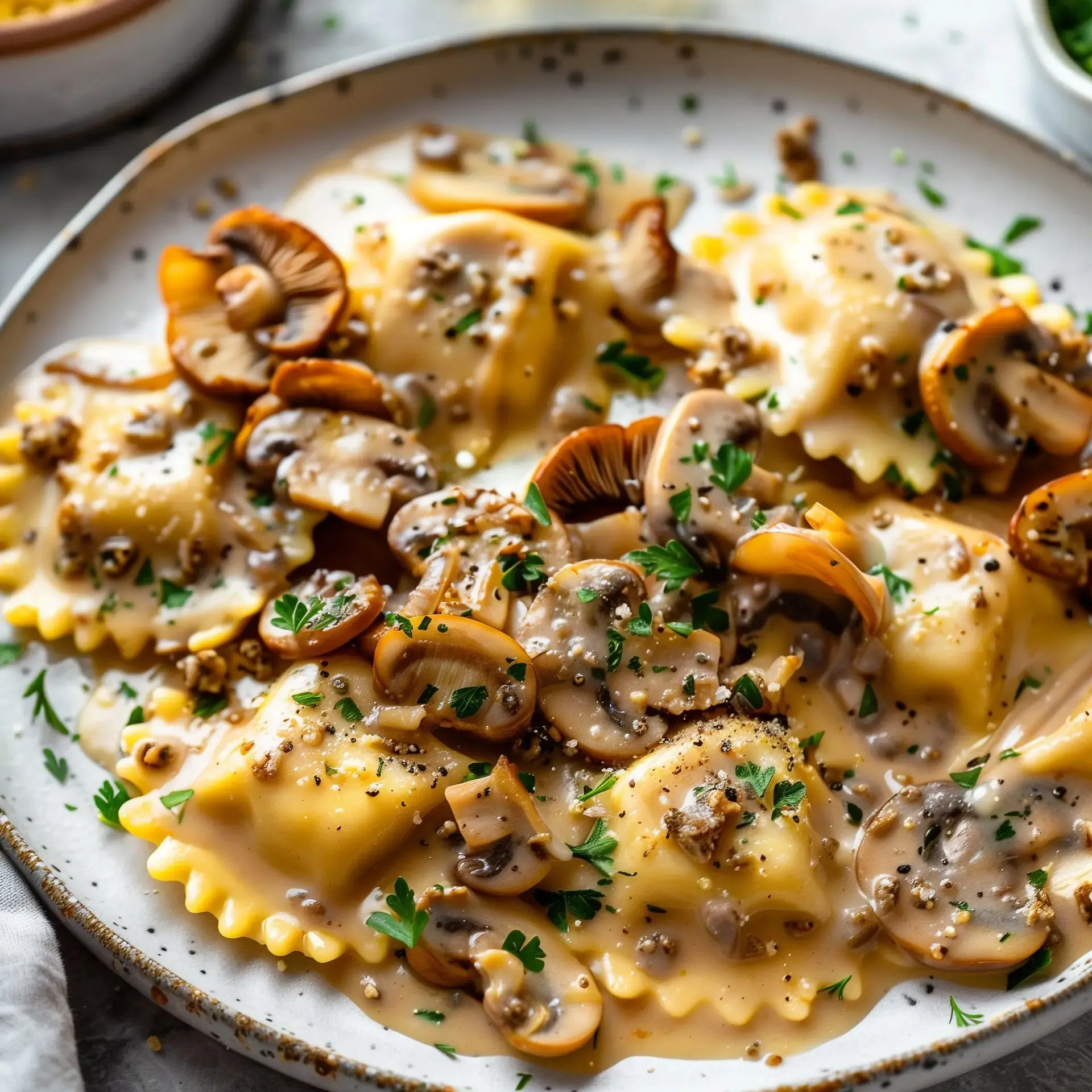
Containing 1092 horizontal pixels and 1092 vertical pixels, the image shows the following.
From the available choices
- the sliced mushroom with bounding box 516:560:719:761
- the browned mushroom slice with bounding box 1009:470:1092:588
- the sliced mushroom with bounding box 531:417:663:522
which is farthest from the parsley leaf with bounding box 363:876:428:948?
the browned mushroom slice with bounding box 1009:470:1092:588

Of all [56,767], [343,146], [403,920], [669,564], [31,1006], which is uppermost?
[343,146]

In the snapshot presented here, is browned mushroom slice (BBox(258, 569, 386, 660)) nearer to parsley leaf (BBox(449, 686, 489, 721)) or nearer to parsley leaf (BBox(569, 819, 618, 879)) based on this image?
parsley leaf (BBox(449, 686, 489, 721))

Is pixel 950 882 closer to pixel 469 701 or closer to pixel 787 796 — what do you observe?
pixel 787 796

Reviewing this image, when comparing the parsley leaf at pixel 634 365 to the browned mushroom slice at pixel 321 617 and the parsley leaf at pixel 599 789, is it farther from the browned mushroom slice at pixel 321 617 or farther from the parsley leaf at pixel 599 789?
the parsley leaf at pixel 599 789

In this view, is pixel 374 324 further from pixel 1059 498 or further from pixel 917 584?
pixel 1059 498

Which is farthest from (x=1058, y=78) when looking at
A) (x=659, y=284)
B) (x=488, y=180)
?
(x=488, y=180)

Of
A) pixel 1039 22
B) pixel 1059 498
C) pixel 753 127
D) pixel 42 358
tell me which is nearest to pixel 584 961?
pixel 1059 498
